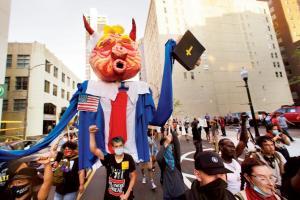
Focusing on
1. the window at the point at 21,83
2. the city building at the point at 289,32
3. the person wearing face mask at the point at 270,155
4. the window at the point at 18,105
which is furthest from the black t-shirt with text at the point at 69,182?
the city building at the point at 289,32

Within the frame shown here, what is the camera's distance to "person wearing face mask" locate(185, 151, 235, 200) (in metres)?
1.66

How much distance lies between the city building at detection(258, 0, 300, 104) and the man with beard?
5585cm

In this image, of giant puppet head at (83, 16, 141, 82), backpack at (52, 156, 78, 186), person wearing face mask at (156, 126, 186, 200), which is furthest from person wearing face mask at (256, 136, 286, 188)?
backpack at (52, 156, 78, 186)

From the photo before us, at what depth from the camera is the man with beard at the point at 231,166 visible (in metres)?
2.58

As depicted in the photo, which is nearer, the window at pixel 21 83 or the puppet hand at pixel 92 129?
the puppet hand at pixel 92 129

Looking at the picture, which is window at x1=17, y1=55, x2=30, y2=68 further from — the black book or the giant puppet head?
the black book

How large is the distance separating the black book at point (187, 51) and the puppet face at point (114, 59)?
2.19 ft

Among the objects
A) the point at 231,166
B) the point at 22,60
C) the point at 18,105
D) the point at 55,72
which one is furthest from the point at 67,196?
the point at 55,72

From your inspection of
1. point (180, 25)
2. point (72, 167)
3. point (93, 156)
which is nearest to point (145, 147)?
point (93, 156)

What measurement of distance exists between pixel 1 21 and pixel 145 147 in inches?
641

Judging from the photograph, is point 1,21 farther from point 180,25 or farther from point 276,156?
point 180,25

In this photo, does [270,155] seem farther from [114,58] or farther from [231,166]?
[114,58]

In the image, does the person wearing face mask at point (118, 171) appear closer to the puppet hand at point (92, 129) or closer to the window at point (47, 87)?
the puppet hand at point (92, 129)

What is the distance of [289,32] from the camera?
160 feet
